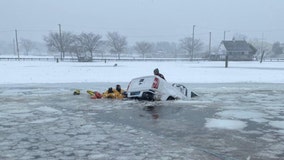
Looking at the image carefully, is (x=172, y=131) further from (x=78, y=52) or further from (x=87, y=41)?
(x=87, y=41)

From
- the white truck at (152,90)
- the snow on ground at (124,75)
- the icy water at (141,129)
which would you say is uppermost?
the white truck at (152,90)

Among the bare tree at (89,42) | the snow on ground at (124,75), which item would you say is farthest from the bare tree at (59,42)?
the snow on ground at (124,75)

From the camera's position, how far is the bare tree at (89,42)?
8106 centimetres

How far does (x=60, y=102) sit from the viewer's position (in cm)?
1216

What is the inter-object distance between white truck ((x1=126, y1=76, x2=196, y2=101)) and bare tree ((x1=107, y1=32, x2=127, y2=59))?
83.9 meters

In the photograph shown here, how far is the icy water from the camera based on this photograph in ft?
19.1

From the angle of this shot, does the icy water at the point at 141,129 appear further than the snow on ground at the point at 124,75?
No

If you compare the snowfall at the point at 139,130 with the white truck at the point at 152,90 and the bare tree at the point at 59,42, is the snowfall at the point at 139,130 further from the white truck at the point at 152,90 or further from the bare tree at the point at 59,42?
the bare tree at the point at 59,42

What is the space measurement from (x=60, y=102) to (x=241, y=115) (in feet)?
22.4

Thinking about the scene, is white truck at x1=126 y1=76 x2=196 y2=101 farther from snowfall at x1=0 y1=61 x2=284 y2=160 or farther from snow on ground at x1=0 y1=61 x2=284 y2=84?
snow on ground at x1=0 y1=61 x2=284 y2=84

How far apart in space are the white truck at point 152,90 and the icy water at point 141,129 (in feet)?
1.23

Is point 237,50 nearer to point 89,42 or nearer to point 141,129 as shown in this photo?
point 89,42

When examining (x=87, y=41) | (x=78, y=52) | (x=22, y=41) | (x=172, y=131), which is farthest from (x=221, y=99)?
(x=22, y=41)

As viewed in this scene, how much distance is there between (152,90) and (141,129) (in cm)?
421
